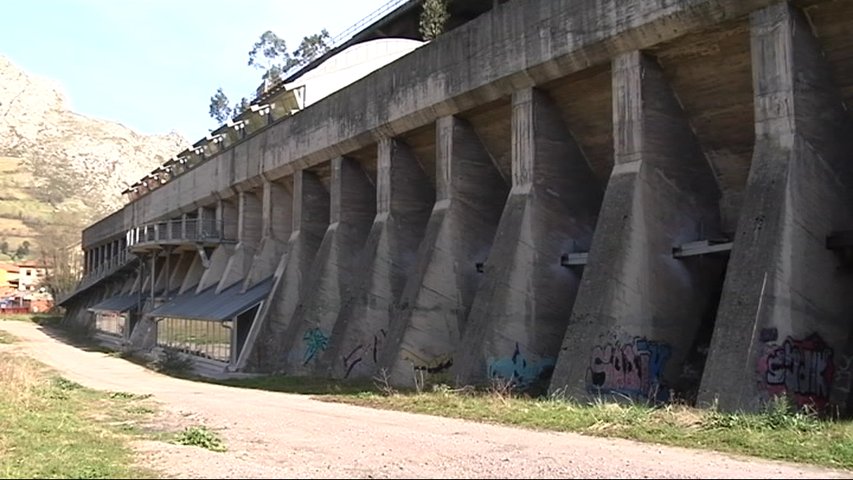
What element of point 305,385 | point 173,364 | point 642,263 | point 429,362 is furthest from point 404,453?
point 173,364

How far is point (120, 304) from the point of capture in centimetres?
5806

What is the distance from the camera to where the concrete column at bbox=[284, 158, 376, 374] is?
101ft

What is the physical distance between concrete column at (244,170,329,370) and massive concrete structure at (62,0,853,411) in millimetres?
90

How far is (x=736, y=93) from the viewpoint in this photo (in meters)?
18.2

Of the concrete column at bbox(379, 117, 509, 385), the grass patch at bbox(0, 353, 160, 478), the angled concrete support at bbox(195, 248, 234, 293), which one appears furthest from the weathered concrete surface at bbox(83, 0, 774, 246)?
the grass patch at bbox(0, 353, 160, 478)

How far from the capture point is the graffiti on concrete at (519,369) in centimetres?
2050

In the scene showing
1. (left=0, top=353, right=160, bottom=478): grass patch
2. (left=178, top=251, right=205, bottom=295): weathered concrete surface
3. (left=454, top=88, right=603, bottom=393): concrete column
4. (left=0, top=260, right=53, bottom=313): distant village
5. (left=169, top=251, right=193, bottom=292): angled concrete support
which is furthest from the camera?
(left=0, top=260, right=53, bottom=313): distant village

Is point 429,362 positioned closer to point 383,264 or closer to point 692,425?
point 383,264

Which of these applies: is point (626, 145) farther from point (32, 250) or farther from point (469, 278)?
point (32, 250)

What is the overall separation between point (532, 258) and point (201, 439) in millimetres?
10649

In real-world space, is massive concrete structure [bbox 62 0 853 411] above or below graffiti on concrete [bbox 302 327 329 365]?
above

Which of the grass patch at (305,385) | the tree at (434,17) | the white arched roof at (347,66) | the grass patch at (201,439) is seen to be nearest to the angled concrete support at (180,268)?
the white arched roof at (347,66)

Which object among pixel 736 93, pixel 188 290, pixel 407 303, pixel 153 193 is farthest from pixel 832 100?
pixel 153 193

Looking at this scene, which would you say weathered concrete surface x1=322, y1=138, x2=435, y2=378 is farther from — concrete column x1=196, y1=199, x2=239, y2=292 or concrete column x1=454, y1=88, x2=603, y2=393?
concrete column x1=196, y1=199, x2=239, y2=292
